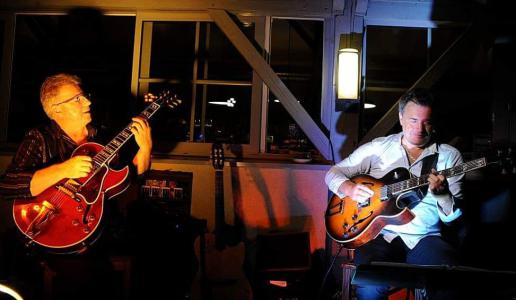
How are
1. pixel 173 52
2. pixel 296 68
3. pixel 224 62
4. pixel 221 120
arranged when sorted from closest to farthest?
pixel 221 120
pixel 224 62
pixel 173 52
pixel 296 68

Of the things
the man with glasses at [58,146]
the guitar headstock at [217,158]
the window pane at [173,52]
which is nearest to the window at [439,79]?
the guitar headstock at [217,158]

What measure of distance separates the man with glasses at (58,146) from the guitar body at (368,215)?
1.67 metres

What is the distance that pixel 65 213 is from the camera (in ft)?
9.80

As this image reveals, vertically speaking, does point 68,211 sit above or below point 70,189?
below

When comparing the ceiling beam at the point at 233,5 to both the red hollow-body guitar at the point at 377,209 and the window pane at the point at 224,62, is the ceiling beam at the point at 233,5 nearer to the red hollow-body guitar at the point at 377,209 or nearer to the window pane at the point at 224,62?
the window pane at the point at 224,62

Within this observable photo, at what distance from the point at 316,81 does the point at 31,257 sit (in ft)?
12.3

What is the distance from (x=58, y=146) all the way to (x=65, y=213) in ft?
1.84

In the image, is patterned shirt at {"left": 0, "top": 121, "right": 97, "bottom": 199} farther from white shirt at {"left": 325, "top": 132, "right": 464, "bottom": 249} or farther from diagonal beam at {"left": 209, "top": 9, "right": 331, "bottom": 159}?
white shirt at {"left": 325, "top": 132, "right": 464, "bottom": 249}

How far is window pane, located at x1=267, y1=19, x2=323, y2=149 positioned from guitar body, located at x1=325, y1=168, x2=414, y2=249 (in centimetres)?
133

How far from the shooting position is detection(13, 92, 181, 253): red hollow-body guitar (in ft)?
9.70

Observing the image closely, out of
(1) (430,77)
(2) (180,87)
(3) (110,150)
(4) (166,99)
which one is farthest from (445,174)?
(2) (180,87)

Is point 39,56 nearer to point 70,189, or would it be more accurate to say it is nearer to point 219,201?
point 70,189

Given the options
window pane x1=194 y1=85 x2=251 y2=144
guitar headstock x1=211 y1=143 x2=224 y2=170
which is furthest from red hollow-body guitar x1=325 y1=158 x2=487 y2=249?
window pane x1=194 y1=85 x2=251 y2=144

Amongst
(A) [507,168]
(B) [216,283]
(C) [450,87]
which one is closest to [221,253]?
(B) [216,283]
